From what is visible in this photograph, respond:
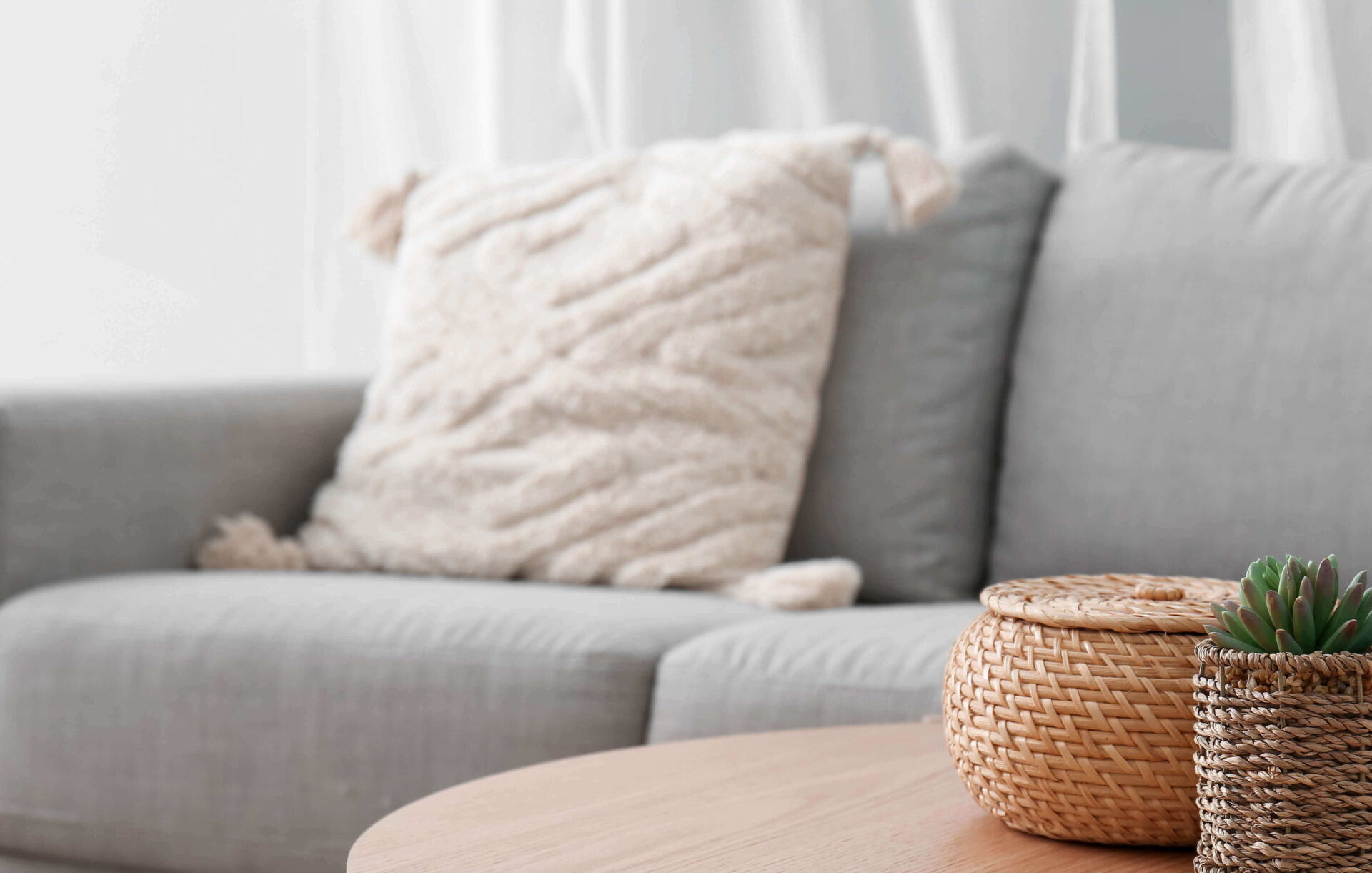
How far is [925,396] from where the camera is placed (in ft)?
5.11

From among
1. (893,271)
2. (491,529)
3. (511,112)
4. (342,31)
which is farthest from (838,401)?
(342,31)

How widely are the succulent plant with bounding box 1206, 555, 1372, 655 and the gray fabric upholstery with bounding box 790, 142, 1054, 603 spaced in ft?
3.52

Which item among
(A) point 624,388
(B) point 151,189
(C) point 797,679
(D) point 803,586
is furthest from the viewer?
(B) point 151,189

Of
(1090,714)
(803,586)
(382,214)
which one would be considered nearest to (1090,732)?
(1090,714)

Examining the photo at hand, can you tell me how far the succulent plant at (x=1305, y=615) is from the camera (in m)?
0.44

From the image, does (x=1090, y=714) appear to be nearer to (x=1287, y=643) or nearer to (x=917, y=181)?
(x=1287, y=643)

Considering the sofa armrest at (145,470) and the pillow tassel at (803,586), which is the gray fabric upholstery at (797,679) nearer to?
the pillow tassel at (803,586)

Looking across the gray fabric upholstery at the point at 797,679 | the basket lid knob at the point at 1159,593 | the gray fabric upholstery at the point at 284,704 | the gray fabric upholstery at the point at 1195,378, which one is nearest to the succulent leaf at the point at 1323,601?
the basket lid knob at the point at 1159,593

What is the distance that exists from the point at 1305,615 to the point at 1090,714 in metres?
0.11

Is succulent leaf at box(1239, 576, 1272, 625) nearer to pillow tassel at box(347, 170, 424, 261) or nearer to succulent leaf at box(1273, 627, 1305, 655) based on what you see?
succulent leaf at box(1273, 627, 1305, 655)

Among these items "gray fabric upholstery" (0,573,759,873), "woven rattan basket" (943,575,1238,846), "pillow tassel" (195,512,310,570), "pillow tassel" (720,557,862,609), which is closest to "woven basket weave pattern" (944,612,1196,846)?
"woven rattan basket" (943,575,1238,846)

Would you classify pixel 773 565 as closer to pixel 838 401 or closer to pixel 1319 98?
pixel 838 401

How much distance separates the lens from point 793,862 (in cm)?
53

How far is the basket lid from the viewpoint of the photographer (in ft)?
1.74
